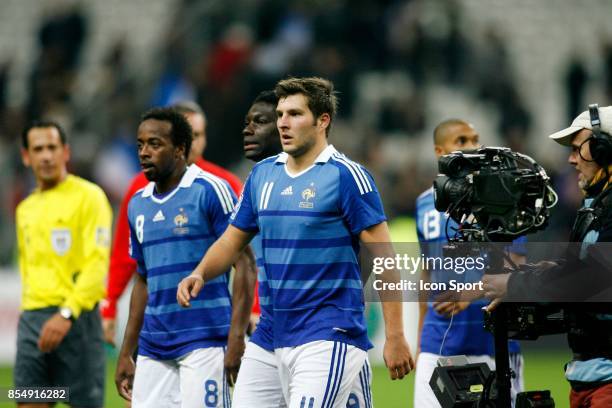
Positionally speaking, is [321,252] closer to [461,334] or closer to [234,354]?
[234,354]

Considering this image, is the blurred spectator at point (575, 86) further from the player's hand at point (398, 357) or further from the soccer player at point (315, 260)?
the player's hand at point (398, 357)

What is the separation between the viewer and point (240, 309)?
6.86 meters

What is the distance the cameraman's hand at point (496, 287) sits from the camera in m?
5.56

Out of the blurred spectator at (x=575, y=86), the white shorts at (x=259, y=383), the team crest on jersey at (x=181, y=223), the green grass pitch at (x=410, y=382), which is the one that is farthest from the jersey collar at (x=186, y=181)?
the blurred spectator at (x=575, y=86)

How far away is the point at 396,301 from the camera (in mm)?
6086

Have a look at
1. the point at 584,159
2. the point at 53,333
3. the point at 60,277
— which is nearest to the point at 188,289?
the point at 584,159

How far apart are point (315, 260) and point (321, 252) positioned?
0.05m

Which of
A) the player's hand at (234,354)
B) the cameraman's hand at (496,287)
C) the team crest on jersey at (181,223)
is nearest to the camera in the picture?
the cameraman's hand at (496,287)

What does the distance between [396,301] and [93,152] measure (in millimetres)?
11522

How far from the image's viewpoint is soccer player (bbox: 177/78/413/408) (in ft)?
19.8

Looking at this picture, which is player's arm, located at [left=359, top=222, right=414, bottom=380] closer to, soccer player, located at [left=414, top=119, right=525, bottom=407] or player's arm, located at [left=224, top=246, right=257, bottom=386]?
player's arm, located at [left=224, top=246, right=257, bottom=386]

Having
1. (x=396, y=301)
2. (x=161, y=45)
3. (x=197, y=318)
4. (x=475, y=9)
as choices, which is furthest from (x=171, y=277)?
(x=475, y=9)

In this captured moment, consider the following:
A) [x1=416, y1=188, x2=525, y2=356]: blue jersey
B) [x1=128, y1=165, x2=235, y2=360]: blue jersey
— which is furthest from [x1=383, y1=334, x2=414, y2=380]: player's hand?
[x1=416, y1=188, x2=525, y2=356]: blue jersey

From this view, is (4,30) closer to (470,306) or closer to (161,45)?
(161,45)
